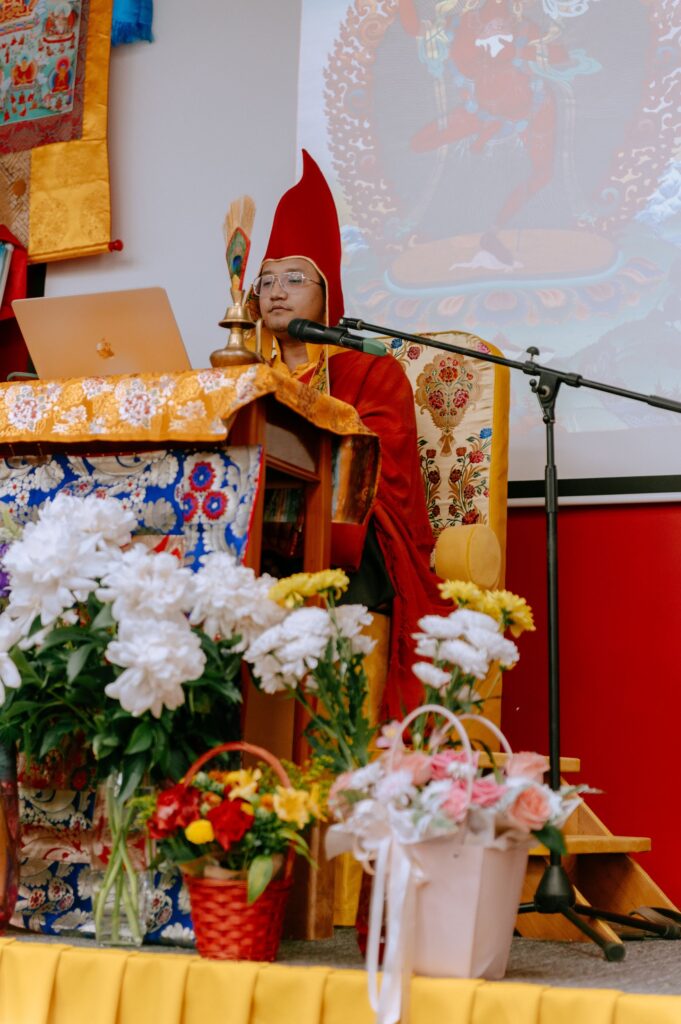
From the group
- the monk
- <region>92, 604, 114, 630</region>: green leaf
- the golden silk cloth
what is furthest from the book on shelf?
<region>92, 604, 114, 630</region>: green leaf

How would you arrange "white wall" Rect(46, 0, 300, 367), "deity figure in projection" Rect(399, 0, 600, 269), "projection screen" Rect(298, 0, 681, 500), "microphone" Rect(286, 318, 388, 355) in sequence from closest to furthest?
"microphone" Rect(286, 318, 388, 355)
"projection screen" Rect(298, 0, 681, 500)
"deity figure in projection" Rect(399, 0, 600, 269)
"white wall" Rect(46, 0, 300, 367)

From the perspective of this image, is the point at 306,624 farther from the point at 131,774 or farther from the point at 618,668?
the point at 618,668

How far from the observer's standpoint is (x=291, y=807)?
1.48 metres

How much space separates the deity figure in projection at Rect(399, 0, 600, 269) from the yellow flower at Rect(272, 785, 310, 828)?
197 cm

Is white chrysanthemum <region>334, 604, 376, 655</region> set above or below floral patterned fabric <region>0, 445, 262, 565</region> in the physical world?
below

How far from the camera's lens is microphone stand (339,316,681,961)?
6.18ft

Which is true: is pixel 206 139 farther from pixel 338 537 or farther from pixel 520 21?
pixel 338 537

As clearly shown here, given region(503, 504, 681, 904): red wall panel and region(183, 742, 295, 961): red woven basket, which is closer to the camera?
region(183, 742, 295, 961): red woven basket

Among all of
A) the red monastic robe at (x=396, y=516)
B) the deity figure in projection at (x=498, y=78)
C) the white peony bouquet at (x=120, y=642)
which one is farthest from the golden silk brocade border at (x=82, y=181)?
the white peony bouquet at (x=120, y=642)


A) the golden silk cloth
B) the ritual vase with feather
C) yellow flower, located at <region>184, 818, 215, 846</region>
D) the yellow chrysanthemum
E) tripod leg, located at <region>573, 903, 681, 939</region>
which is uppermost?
the ritual vase with feather

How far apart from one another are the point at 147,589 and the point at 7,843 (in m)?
0.44

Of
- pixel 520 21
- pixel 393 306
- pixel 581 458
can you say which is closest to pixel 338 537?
pixel 581 458

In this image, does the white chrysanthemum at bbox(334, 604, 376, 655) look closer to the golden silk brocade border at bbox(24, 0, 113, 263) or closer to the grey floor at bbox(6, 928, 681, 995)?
the grey floor at bbox(6, 928, 681, 995)

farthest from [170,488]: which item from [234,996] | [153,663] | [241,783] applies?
[234,996]
